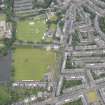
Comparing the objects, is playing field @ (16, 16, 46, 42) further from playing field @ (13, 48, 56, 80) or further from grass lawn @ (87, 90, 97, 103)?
grass lawn @ (87, 90, 97, 103)

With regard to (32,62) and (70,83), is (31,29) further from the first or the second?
(70,83)

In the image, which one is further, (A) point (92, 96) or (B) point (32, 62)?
(B) point (32, 62)

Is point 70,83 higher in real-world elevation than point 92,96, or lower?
higher

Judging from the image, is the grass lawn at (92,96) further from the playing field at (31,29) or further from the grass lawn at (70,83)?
the playing field at (31,29)

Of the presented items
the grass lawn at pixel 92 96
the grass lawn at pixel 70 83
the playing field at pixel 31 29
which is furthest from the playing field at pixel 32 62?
the grass lawn at pixel 92 96

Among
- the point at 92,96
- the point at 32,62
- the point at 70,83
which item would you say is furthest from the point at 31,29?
the point at 92,96
